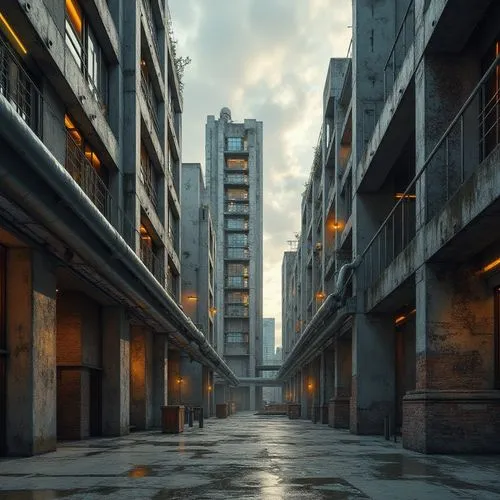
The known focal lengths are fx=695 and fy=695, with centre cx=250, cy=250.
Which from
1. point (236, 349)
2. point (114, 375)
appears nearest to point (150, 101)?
point (114, 375)

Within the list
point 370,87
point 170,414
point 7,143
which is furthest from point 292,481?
point 370,87

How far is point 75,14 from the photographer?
20.5 metres

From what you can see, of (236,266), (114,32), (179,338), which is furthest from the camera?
(236,266)

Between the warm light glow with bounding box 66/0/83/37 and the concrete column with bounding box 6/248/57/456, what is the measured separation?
8.21 meters

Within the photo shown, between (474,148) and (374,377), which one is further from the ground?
(474,148)

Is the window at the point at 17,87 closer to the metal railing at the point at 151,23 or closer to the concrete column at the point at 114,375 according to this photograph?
the concrete column at the point at 114,375

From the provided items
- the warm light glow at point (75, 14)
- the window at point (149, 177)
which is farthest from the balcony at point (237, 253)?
the warm light glow at point (75, 14)

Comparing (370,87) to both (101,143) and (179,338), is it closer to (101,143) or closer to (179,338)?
(101,143)

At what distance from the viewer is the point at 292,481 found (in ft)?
33.0

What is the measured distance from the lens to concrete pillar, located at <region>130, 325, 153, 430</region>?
2948cm

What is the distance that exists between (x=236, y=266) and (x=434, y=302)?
85.4 m

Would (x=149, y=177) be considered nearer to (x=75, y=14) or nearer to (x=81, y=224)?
(x=75, y=14)

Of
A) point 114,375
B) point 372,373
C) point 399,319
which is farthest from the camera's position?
point 399,319

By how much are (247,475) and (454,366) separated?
691cm
